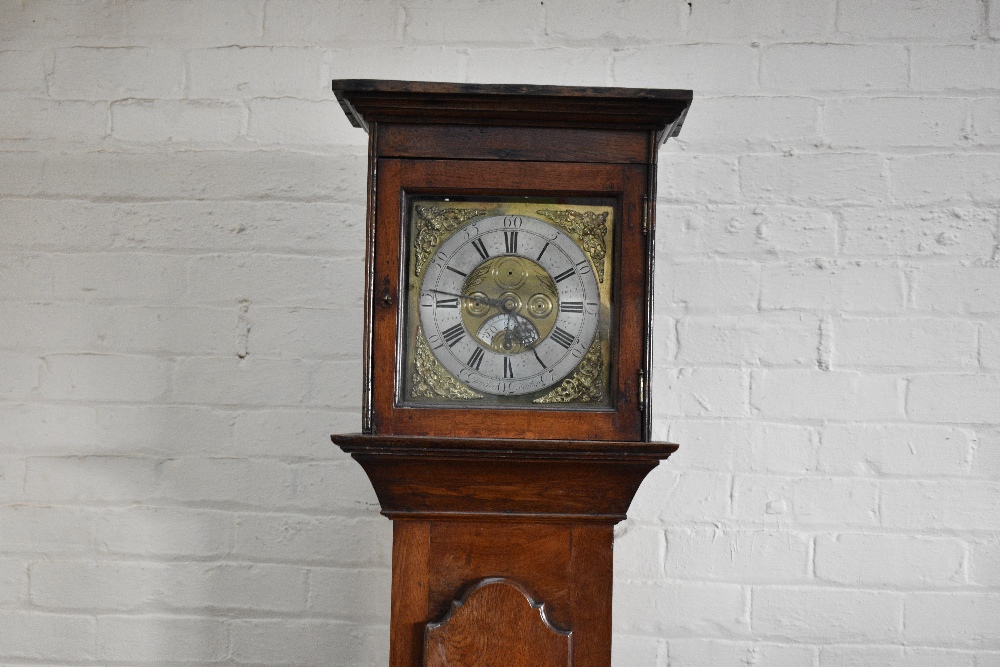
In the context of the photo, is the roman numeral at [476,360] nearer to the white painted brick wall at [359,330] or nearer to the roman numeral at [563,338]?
the roman numeral at [563,338]

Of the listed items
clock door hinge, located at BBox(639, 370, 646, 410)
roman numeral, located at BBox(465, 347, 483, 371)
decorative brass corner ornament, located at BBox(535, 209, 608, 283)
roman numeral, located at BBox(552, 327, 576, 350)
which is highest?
decorative brass corner ornament, located at BBox(535, 209, 608, 283)

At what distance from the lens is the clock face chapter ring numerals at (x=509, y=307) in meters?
1.30

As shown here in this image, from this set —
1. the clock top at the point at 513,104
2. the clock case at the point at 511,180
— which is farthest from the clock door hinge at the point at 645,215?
the clock top at the point at 513,104

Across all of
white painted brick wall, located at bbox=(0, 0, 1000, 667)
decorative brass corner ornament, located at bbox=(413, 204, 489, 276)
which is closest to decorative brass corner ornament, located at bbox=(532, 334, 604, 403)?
decorative brass corner ornament, located at bbox=(413, 204, 489, 276)

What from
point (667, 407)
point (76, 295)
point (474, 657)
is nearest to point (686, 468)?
point (667, 407)

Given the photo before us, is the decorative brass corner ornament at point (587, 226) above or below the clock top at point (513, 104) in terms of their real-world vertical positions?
below

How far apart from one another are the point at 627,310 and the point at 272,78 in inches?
35.5

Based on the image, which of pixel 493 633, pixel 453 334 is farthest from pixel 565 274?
pixel 493 633

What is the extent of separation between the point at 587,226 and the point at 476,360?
248 millimetres

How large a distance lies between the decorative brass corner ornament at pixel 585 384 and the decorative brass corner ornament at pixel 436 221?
0.83 feet

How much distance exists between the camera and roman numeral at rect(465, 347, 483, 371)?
1.30 meters

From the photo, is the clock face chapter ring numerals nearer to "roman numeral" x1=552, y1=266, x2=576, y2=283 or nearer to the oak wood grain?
"roman numeral" x1=552, y1=266, x2=576, y2=283

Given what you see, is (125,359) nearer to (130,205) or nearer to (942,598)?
(130,205)

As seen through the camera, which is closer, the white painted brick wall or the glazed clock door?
the glazed clock door
